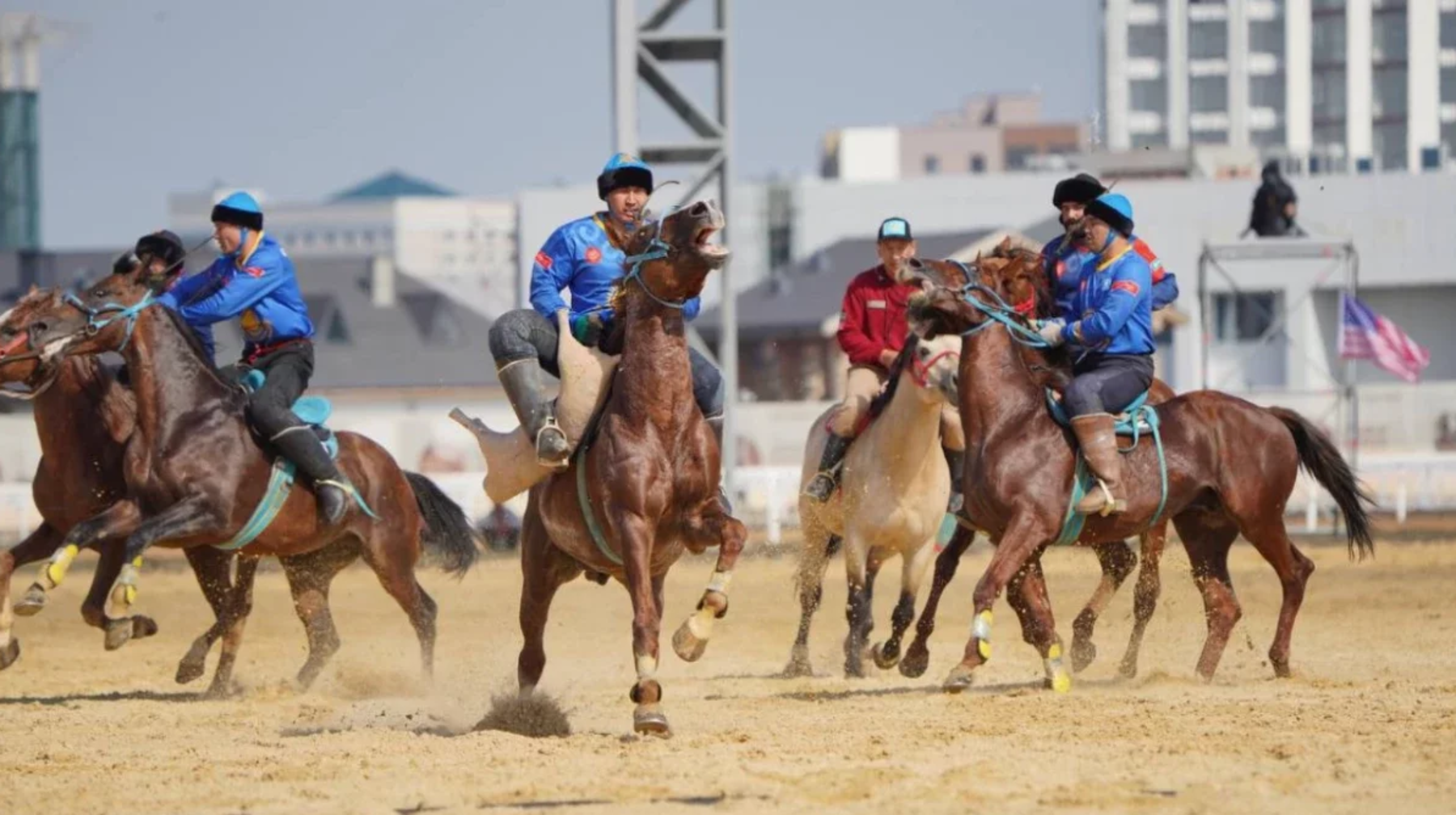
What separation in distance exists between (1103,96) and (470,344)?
60.5 feet

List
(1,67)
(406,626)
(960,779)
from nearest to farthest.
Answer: (960,779) → (406,626) → (1,67)

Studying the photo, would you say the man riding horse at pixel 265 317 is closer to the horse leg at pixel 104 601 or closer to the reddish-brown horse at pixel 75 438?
the reddish-brown horse at pixel 75 438

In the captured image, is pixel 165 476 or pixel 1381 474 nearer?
pixel 165 476

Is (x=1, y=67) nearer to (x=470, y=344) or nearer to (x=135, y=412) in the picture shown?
(x=470, y=344)

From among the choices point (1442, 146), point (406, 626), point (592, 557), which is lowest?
point (406, 626)

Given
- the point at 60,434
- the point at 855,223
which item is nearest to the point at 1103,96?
the point at 855,223

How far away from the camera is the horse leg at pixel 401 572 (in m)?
13.1

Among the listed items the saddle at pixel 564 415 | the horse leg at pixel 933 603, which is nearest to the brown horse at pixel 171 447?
the saddle at pixel 564 415

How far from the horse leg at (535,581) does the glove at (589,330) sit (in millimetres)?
876

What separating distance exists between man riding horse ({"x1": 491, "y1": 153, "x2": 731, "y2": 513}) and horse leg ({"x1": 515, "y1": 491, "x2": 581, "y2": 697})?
23.0 inches

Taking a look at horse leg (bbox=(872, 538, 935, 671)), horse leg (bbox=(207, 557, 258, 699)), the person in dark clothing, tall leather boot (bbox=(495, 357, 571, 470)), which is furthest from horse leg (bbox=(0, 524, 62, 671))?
the person in dark clothing

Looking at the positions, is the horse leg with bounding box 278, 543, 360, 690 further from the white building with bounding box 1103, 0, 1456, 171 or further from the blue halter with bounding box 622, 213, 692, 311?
the white building with bounding box 1103, 0, 1456, 171

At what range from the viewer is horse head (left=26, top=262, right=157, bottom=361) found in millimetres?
11914

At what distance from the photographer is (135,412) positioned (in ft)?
40.0
